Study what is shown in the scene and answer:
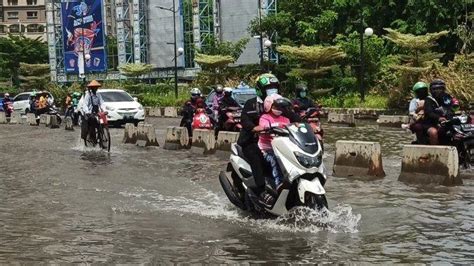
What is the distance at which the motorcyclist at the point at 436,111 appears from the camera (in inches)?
459

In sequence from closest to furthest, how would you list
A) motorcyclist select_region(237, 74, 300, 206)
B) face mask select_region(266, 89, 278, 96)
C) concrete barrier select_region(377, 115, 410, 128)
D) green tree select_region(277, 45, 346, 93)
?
1. motorcyclist select_region(237, 74, 300, 206)
2. face mask select_region(266, 89, 278, 96)
3. concrete barrier select_region(377, 115, 410, 128)
4. green tree select_region(277, 45, 346, 93)

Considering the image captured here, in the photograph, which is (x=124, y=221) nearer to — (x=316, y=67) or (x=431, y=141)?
(x=431, y=141)

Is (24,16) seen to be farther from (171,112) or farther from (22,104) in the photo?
(171,112)

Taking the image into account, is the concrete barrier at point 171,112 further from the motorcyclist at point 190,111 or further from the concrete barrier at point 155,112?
the motorcyclist at point 190,111

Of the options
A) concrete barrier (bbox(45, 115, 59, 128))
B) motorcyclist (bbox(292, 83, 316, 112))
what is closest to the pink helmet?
motorcyclist (bbox(292, 83, 316, 112))

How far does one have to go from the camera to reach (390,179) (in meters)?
11.6

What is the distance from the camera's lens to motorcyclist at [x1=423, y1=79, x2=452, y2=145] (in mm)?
11656

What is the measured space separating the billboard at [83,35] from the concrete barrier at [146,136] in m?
37.5

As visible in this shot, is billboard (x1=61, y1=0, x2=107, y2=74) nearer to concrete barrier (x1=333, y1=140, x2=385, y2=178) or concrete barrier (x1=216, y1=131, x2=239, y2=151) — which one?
concrete barrier (x1=216, y1=131, x2=239, y2=151)

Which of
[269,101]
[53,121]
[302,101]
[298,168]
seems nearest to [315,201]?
[298,168]

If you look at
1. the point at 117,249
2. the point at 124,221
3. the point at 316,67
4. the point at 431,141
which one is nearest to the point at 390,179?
the point at 431,141

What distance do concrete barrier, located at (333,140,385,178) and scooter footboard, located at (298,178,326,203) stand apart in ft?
15.3

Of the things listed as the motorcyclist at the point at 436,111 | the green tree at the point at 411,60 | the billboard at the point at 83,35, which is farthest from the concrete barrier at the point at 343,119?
the billboard at the point at 83,35

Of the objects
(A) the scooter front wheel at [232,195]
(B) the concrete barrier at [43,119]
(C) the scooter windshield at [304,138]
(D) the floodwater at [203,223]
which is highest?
(C) the scooter windshield at [304,138]
